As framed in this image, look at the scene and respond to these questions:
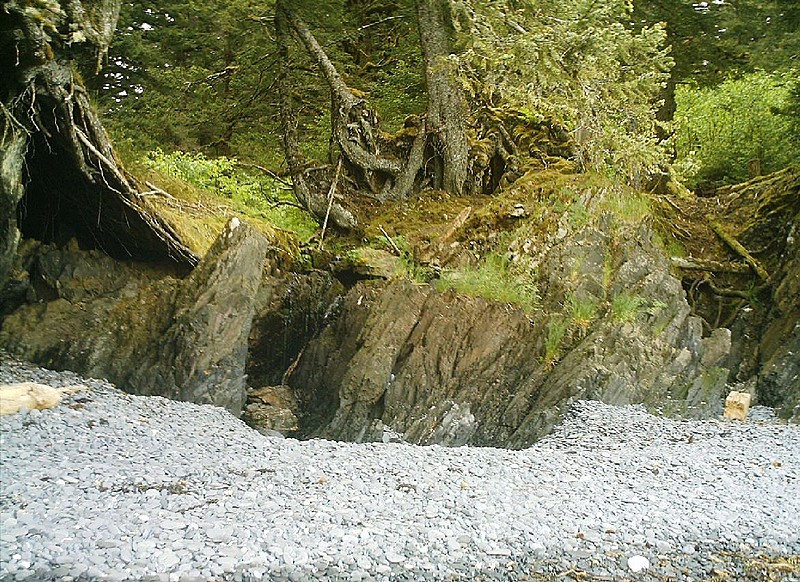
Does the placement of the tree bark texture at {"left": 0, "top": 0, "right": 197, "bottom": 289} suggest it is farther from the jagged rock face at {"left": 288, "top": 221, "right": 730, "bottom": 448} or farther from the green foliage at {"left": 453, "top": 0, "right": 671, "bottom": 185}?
the green foliage at {"left": 453, "top": 0, "right": 671, "bottom": 185}

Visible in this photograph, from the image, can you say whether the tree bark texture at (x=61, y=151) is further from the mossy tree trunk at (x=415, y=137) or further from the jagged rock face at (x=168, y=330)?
the mossy tree trunk at (x=415, y=137)

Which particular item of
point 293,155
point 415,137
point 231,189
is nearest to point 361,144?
point 415,137

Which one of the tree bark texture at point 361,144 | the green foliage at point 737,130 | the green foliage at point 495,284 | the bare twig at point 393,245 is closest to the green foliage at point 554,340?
the green foliage at point 495,284

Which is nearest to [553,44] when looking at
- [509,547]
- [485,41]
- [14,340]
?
[485,41]

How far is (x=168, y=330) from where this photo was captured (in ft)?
21.1

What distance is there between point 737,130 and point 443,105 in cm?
893

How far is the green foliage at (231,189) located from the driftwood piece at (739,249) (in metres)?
5.85

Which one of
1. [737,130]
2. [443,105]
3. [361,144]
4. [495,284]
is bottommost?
[495,284]

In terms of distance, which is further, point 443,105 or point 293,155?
point 293,155

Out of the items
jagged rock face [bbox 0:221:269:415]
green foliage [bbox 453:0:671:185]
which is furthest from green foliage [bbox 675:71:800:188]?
jagged rock face [bbox 0:221:269:415]

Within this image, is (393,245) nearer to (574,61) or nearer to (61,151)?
(574,61)

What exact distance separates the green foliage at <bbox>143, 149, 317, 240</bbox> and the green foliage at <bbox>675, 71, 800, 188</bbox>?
750 cm

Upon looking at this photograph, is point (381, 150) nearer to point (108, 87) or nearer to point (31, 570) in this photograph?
point (108, 87)

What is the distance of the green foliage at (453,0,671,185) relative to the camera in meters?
6.96
